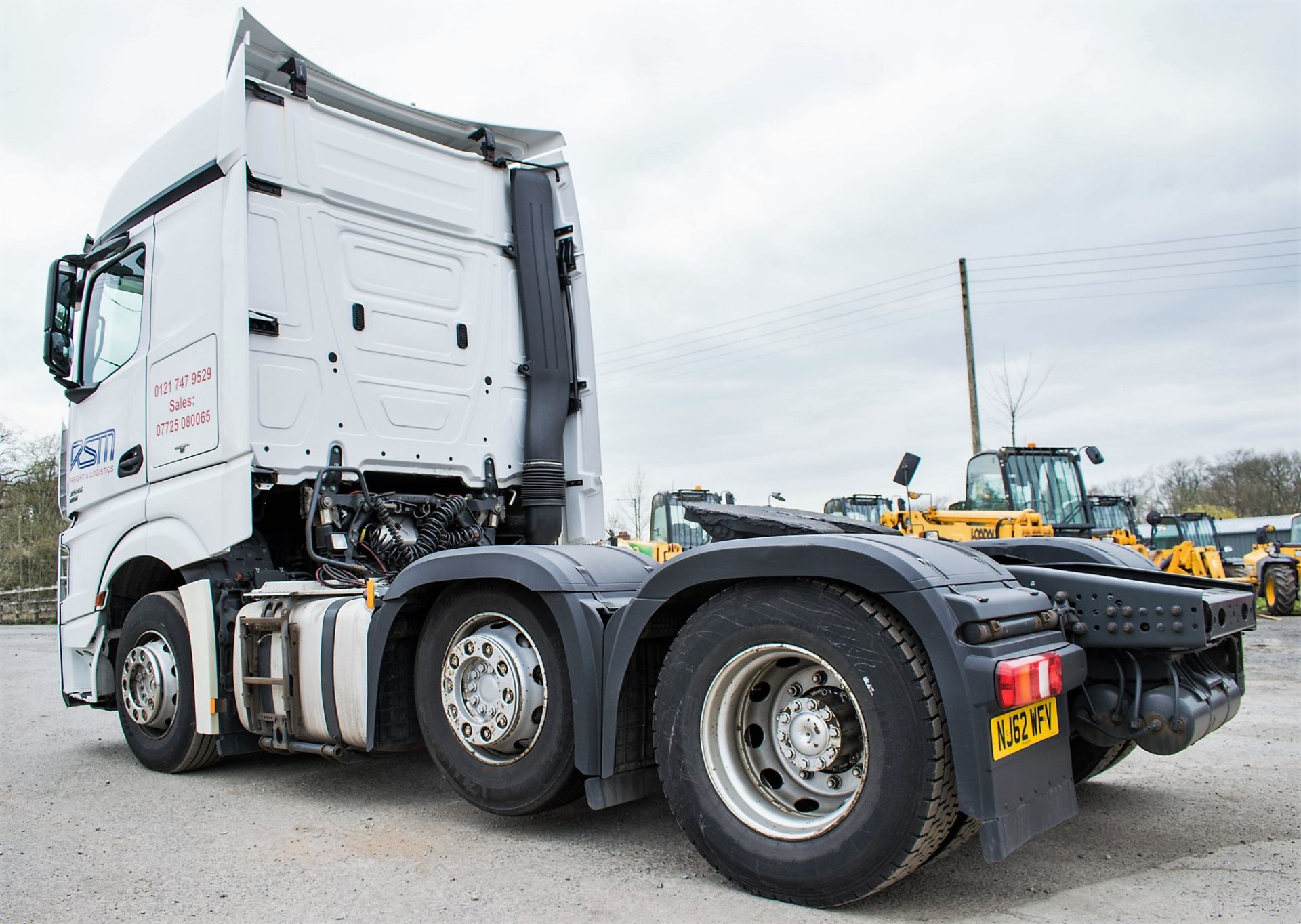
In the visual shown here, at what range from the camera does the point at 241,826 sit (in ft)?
14.5

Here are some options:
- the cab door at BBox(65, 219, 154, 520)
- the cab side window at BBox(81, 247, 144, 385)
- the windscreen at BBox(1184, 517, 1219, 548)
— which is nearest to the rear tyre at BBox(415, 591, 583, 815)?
the cab door at BBox(65, 219, 154, 520)

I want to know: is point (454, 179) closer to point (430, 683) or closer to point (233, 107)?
point (233, 107)

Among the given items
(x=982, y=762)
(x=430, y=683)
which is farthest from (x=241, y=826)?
(x=982, y=762)

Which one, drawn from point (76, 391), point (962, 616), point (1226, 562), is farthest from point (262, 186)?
point (1226, 562)

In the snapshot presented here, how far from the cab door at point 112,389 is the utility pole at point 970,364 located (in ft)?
69.4

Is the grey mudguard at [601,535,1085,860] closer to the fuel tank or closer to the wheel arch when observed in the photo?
the wheel arch

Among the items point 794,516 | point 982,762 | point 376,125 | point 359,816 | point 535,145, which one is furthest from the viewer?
point 535,145

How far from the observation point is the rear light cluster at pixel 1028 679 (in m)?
2.83

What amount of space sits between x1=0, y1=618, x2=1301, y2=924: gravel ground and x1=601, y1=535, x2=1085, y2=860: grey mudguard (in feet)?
1.40

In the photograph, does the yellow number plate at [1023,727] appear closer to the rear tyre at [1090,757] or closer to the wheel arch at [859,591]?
the wheel arch at [859,591]

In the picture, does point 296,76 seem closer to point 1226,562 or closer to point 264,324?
point 264,324

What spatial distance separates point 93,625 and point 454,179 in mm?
3548

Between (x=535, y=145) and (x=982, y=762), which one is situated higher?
(x=535, y=145)

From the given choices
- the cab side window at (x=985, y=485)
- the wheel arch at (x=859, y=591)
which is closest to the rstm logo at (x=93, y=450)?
the wheel arch at (x=859, y=591)
